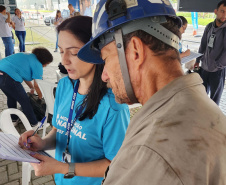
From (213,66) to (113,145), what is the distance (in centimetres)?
352

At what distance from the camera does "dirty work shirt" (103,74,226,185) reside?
1.54 feet

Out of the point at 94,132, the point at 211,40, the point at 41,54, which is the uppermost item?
the point at 211,40

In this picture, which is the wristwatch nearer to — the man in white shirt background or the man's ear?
the man's ear

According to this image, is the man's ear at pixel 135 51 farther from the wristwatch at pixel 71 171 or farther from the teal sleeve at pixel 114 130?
the wristwatch at pixel 71 171

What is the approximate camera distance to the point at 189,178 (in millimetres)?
460

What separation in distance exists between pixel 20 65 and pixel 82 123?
2.62m

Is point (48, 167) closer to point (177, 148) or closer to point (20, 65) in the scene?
point (177, 148)

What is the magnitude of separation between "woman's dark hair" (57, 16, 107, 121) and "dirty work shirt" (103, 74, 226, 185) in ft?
2.21

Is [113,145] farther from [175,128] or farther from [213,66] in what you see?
[213,66]

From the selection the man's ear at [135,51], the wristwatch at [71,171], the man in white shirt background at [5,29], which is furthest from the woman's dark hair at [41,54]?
the man in white shirt background at [5,29]

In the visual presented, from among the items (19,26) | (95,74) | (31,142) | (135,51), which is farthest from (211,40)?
(19,26)

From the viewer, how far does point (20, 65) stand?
332 cm

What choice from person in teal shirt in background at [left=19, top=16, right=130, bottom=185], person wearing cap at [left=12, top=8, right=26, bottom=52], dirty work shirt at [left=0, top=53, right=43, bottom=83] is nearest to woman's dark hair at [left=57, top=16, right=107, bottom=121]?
person in teal shirt in background at [left=19, top=16, right=130, bottom=185]

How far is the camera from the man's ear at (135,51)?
74cm
